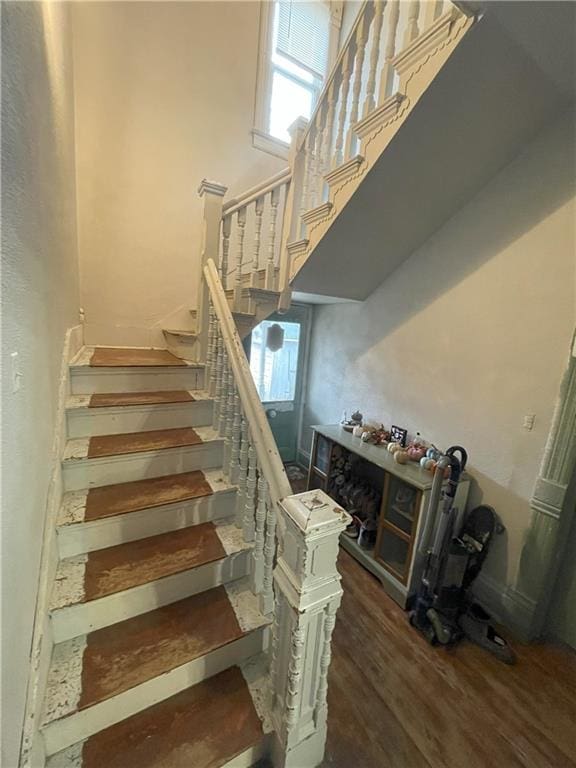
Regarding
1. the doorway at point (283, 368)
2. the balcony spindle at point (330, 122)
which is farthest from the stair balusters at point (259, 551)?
the doorway at point (283, 368)

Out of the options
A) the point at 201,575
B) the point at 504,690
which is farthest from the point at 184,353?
the point at 504,690

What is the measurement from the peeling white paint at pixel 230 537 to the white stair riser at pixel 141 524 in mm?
54

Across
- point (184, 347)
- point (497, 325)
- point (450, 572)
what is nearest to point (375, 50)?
point (497, 325)

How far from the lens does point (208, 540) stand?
56.6 inches

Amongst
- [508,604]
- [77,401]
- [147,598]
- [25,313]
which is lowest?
[508,604]

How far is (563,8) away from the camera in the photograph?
117 centimetres

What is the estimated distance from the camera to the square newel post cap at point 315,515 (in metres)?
0.88

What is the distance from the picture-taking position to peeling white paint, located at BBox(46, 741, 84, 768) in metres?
0.92

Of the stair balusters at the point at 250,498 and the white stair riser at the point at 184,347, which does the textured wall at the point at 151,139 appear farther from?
the stair balusters at the point at 250,498

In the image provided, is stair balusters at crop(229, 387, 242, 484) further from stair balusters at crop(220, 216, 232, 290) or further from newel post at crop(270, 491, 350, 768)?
stair balusters at crop(220, 216, 232, 290)

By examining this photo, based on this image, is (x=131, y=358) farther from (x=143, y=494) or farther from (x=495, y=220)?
(x=495, y=220)

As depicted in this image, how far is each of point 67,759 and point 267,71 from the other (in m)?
4.59

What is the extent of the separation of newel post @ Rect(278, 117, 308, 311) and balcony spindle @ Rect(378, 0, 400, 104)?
56 cm

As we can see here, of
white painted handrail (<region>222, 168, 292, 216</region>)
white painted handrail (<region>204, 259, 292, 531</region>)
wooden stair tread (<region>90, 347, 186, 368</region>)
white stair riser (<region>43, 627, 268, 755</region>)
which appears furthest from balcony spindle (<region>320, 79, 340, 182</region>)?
white stair riser (<region>43, 627, 268, 755</region>)
